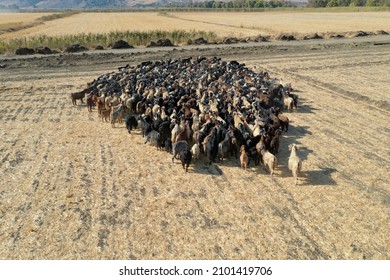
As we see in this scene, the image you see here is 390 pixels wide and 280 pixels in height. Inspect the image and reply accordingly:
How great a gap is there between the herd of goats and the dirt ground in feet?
1.71

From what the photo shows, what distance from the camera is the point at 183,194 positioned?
33.4 feet

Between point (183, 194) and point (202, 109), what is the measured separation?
17.9ft

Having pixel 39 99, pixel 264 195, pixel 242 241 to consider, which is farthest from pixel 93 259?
pixel 39 99

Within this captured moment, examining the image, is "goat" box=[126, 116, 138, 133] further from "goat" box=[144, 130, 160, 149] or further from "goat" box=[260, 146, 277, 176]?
"goat" box=[260, 146, 277, 176]

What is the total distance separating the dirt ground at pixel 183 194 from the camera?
812 cm

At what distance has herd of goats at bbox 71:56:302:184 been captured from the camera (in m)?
11.9

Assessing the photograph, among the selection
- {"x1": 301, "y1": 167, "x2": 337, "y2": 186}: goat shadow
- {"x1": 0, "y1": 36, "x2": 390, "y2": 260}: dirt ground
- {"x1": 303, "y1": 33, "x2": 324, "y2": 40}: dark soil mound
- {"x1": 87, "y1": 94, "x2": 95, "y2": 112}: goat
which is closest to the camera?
{"x1": 0, "y1": 36, "x2": 390, "y2": 260}: dirt ground

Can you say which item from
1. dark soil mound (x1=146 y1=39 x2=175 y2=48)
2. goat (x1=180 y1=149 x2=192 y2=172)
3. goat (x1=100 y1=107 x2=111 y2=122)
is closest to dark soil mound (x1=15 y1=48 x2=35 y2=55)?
dark soil mound (x1=146 y1=39 x2=175 y2=48)

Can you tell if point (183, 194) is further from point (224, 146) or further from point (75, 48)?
point (75, 48)

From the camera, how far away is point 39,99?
65.0 feet

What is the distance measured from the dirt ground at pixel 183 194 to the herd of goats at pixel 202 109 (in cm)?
52

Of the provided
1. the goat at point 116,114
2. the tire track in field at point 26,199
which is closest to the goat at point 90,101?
the goat at point 116,114
